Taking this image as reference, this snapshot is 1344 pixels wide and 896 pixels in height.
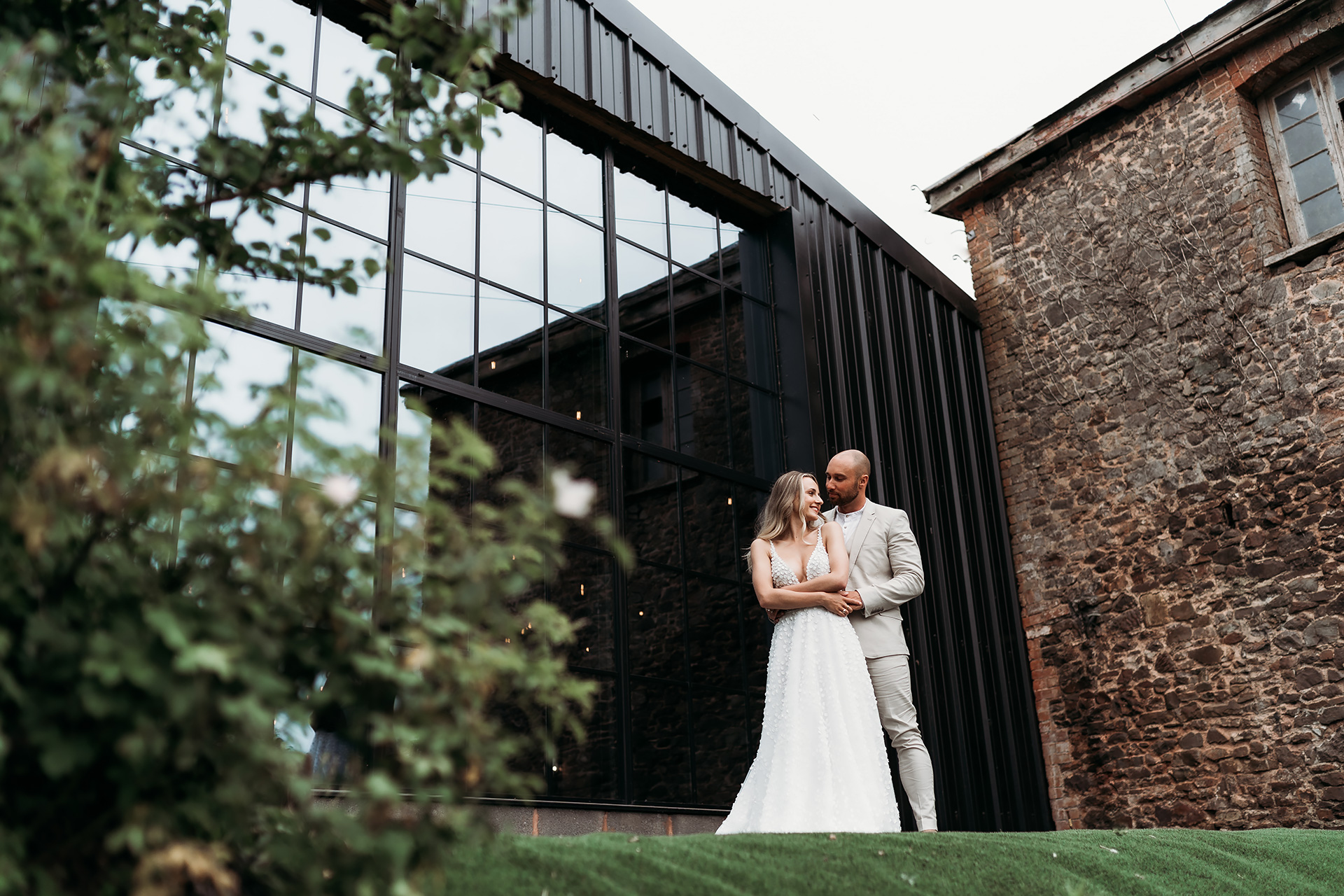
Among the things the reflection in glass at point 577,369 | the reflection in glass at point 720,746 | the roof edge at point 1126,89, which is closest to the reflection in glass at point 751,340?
the reflection in glass at point 577,369

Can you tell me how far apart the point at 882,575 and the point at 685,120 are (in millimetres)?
3835

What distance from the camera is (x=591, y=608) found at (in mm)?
5902

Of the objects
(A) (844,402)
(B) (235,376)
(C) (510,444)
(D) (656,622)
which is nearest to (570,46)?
(C) (510,444)

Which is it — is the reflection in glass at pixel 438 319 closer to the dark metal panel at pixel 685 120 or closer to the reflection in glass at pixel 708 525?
the reflection in glass at pixel 708 525

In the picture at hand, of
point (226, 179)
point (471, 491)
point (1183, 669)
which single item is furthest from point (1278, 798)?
point (226, 179)

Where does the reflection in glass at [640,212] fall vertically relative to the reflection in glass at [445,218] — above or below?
above

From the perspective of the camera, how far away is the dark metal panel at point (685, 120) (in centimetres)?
732

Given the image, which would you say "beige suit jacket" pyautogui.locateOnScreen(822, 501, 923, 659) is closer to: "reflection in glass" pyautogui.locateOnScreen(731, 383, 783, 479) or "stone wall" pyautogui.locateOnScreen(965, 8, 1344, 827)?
"reflection in glass" pyautogui.locateOnScreen(731, 383, 783, 479)

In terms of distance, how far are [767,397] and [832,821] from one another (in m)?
4.09

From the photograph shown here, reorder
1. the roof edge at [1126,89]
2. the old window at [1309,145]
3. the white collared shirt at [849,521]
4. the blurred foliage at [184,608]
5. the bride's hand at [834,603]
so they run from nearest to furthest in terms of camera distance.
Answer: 1. the blurred foliage at [184,608]
2. the bride's hand at [834,603]
3. the white collared shirt at [849,521]
4. the old window at [1309,145]
5. the roof edge at [1126,89]

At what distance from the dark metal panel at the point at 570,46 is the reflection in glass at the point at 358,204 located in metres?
1.55

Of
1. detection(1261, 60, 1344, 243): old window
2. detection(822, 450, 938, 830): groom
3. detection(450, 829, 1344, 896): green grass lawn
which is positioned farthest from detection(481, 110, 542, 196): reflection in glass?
detection(1261, 60, 1344, 243): old window

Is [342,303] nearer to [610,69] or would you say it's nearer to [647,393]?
[647,393]

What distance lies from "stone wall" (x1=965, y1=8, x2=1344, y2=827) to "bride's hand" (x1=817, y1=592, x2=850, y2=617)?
4975 millimetres
